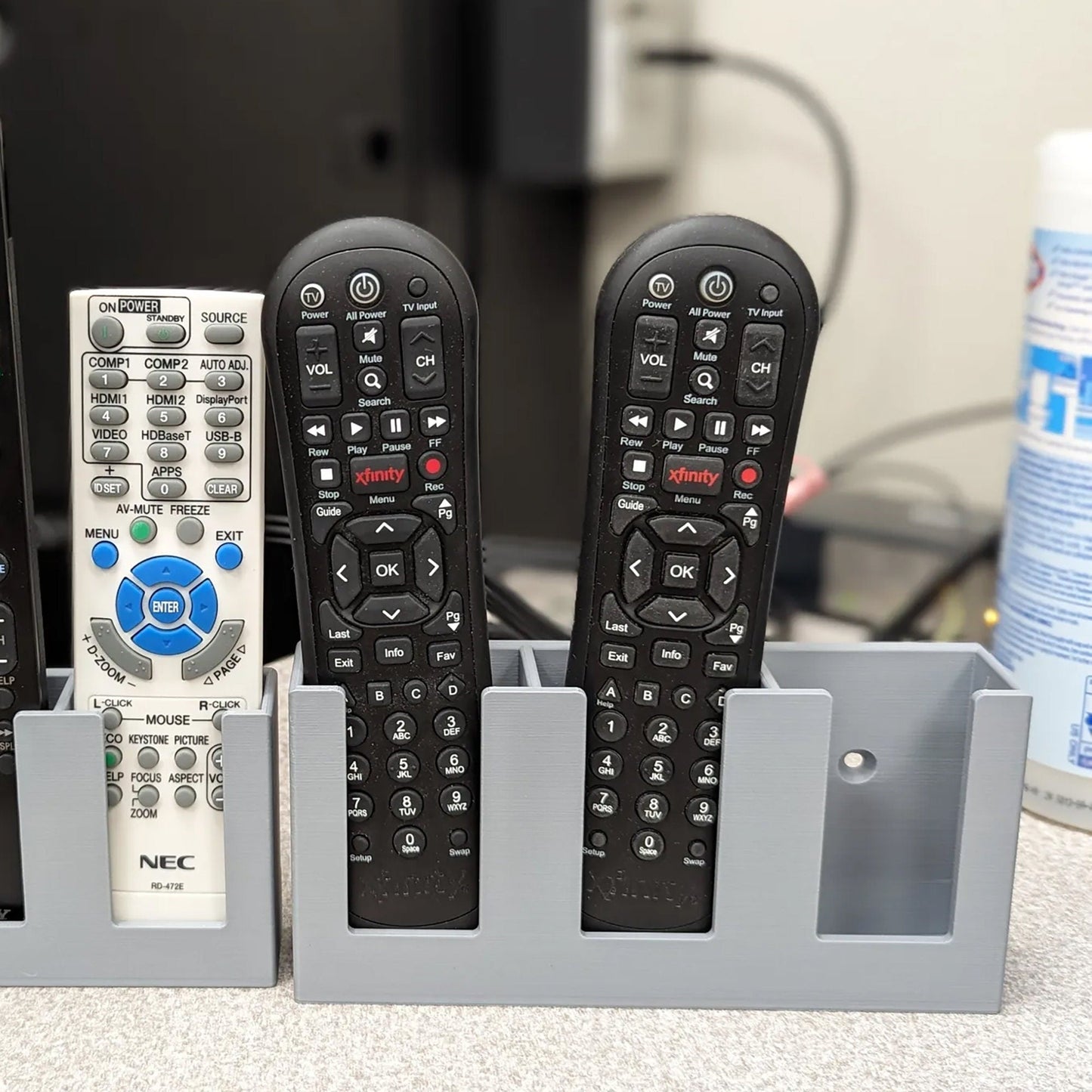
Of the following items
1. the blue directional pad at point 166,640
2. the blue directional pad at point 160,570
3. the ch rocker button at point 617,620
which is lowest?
the blue directional pad at point 166,640

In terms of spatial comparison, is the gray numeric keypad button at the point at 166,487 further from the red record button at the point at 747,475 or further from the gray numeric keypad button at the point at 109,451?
the red record button at the point at 747,475

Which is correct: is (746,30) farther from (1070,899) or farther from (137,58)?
(1070,899)

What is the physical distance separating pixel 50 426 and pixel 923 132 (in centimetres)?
61

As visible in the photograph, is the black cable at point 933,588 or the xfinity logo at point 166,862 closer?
the xfinity logo at point 166,862

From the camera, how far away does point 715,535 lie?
358 mm

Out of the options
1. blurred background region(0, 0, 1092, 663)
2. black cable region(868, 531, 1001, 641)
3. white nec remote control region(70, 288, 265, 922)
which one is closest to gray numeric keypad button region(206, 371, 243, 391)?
white nec remote control region(70, 288, 265, 922)

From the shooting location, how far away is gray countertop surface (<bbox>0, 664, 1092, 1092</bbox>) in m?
0.34

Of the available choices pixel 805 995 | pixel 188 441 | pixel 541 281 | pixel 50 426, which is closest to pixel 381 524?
pixel 188 441

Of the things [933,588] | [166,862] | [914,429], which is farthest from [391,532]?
[914,429]

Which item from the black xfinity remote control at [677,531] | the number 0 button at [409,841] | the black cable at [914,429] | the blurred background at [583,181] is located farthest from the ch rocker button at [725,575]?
the black cable at [914,429]

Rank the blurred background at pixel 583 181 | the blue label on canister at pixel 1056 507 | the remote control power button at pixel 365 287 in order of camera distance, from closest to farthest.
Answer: the remote control power button at pixel 365 287 < the blue label on canister at pixel 1056 507 < the blurred background at pixel 583 181

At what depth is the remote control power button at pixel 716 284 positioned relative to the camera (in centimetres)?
34

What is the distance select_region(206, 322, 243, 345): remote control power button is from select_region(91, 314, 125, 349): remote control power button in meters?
0.02

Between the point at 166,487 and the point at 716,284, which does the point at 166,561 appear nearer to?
the point at 166,487
